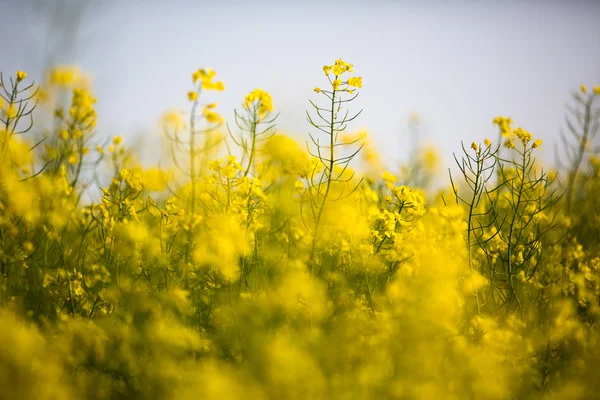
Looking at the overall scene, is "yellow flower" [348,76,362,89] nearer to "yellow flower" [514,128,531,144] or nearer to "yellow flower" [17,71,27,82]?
"yellow flower" [514,128,531,144]

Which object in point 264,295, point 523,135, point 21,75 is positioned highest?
point 21,75

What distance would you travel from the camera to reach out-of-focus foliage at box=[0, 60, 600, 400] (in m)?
2.11

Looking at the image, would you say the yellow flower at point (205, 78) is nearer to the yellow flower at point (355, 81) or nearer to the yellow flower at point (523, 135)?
the yellow flower at point (355, 81)

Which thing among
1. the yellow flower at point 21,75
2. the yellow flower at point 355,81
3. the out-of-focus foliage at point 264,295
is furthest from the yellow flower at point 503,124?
the yellow flower at point 21,75

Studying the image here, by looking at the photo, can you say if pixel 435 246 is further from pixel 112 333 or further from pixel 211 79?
pixel 112 333

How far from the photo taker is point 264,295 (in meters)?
2.84

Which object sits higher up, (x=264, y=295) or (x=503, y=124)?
(x=503, y=124)

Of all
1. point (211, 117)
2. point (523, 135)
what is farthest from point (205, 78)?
point (523, 135)

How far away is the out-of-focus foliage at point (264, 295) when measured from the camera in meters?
2.11

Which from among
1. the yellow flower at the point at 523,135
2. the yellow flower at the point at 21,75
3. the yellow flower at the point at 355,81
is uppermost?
the yellow flower at the point at 21,75

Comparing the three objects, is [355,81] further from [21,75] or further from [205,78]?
[21,75]

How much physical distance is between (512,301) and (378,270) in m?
0.86

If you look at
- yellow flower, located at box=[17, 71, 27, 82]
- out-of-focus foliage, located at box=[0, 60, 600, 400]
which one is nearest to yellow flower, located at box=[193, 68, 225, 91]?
out-of-focus foliage, located at box=[0, 60, 600, 400]

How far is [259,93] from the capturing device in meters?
3.08
